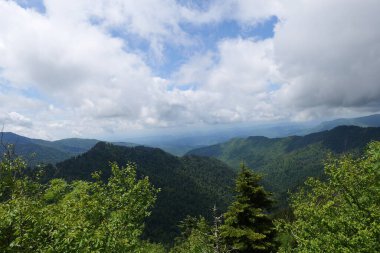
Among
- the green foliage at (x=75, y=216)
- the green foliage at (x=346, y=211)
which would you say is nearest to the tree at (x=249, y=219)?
the green foliage at (x=346, y=211)

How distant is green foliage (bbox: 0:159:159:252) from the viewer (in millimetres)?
11773

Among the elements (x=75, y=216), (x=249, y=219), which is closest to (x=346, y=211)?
(x=249, y=219)

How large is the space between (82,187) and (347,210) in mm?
20422

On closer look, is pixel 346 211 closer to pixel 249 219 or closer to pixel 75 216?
pixel 249 219

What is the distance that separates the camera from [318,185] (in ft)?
89.2

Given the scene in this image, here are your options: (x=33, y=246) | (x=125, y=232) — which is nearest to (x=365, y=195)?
(x=125, y=232)

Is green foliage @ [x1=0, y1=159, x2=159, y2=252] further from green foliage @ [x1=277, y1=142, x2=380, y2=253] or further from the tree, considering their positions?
green foliage @ [x1=277, y1=142, x2=380, y2=253]

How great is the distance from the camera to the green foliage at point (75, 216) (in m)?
11.8

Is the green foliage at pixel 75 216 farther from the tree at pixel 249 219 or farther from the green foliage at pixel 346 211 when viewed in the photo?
the green foliage at pixel 346 211

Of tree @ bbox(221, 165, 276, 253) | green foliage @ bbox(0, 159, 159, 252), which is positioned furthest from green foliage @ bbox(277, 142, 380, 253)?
green foliage @ bbox(0, 159, 159, 252)

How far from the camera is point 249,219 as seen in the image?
32.6 metres

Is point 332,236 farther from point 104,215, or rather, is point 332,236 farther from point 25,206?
point 25,206

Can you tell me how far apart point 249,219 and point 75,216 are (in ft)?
70.2

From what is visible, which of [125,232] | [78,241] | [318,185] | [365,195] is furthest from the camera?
[318,185]
